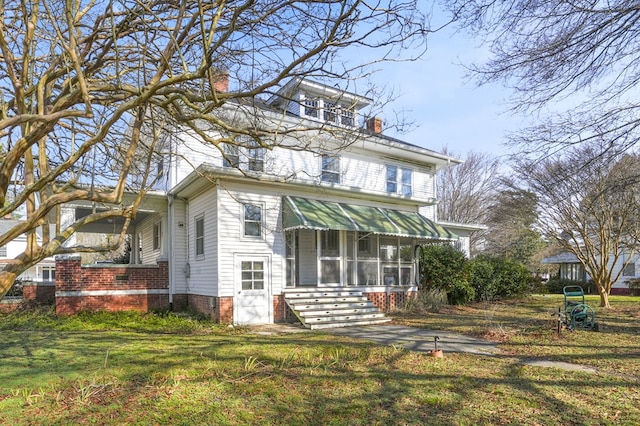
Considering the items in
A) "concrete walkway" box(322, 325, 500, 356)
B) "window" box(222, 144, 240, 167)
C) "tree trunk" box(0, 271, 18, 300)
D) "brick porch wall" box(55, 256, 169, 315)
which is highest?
"window" box(222, 144, 240, 167)

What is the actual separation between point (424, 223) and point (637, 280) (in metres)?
24.7

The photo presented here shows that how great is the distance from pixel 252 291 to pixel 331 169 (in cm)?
670

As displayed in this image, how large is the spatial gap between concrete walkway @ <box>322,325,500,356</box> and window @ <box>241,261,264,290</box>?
2.52 m

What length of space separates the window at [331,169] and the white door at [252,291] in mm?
5412

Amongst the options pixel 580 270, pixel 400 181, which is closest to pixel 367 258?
pixel 400 181

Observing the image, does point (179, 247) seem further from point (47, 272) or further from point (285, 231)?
point (47, 272)

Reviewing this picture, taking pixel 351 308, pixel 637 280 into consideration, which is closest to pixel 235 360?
pixel 351 308

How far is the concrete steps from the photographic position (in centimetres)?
1265

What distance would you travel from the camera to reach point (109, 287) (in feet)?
46.7

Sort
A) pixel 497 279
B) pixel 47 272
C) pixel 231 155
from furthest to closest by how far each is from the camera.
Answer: pixel 47 272 → pixel 497 279 → pixel 231 155

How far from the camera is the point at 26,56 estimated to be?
186 inches

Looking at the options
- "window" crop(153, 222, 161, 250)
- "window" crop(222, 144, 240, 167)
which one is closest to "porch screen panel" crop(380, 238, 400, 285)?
"window" crop(222, 144, 240, 167)

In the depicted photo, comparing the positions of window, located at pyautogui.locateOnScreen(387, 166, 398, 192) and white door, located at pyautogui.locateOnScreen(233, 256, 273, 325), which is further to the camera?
window, located at pyautogui.locateOnScreen(387, 166, 398, 192)

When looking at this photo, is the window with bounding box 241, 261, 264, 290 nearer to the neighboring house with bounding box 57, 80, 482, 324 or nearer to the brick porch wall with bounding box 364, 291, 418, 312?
the neighboring house with bounding box 57, 80, 482, 324
